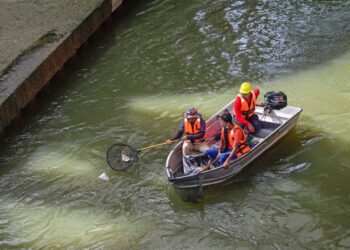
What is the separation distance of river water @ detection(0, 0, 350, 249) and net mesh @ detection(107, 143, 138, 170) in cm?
29

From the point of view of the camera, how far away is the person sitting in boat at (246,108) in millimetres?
11219

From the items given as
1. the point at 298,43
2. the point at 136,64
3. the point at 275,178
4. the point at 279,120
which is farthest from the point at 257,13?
the point at 275,178

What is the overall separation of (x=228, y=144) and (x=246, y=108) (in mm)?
1055

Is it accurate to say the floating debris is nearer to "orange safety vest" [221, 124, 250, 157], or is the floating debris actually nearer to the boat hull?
the boat hull

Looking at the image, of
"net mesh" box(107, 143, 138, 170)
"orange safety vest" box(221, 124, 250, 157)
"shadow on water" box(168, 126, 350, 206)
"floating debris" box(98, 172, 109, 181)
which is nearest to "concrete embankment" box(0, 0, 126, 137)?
"floating debris" box(98, 172, 109, 181)

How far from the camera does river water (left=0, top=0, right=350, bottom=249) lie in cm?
1002

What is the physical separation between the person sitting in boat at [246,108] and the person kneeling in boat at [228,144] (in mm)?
784

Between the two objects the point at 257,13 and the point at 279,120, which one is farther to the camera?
the point at 257,13

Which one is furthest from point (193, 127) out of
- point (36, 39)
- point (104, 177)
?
point (36, 39)

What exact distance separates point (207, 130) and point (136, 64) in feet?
18.7

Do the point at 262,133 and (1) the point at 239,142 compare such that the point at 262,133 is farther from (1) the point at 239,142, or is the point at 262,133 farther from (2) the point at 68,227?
(2) the point at 68,227

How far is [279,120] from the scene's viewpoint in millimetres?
11602

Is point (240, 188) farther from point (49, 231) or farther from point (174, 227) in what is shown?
point (49, 231)

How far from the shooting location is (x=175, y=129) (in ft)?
42.9
